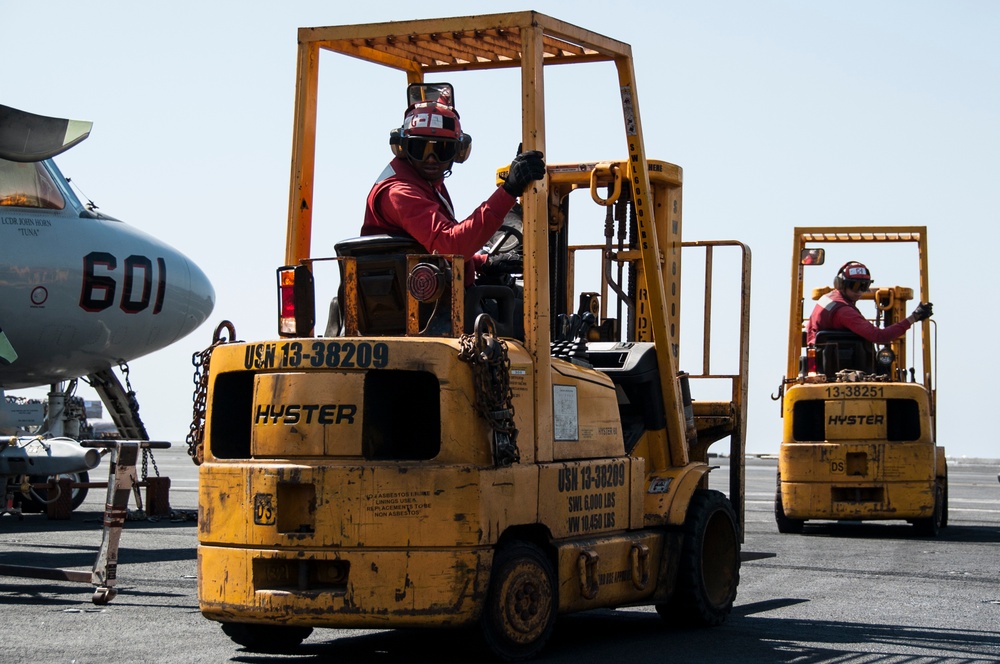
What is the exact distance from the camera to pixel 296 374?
7137 mm

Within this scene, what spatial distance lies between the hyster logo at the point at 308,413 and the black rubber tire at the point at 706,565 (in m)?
2.71

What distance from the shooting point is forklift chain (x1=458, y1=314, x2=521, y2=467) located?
6996 millimetres

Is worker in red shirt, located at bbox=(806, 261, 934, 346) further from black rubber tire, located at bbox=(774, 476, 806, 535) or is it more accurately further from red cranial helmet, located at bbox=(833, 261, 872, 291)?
black rubber tire, located at bbox=(774, 476, 806, 535)

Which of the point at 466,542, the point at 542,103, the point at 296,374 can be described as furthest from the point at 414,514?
the point at 542,103

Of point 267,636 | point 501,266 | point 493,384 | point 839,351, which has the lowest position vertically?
point 267,636

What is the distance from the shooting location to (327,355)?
7094mm

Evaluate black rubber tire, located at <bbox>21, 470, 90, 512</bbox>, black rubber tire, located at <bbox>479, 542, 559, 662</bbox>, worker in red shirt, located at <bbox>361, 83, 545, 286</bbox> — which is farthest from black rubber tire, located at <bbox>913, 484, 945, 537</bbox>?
black rubber tire, located at <bbox>479, 542, 559, 662</bbox>

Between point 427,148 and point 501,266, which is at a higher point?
point 427,148

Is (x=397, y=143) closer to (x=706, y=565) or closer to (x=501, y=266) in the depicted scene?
(x=501, y=266)

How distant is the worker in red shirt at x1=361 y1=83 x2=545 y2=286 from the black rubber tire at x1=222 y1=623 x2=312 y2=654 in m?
2.04

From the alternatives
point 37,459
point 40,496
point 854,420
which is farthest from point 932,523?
point 40,496

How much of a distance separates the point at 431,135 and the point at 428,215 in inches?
19.4

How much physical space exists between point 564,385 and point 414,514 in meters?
1.28

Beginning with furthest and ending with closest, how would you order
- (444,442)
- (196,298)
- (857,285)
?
1. (857,285)
2. (196,298)
3. (444,442)
